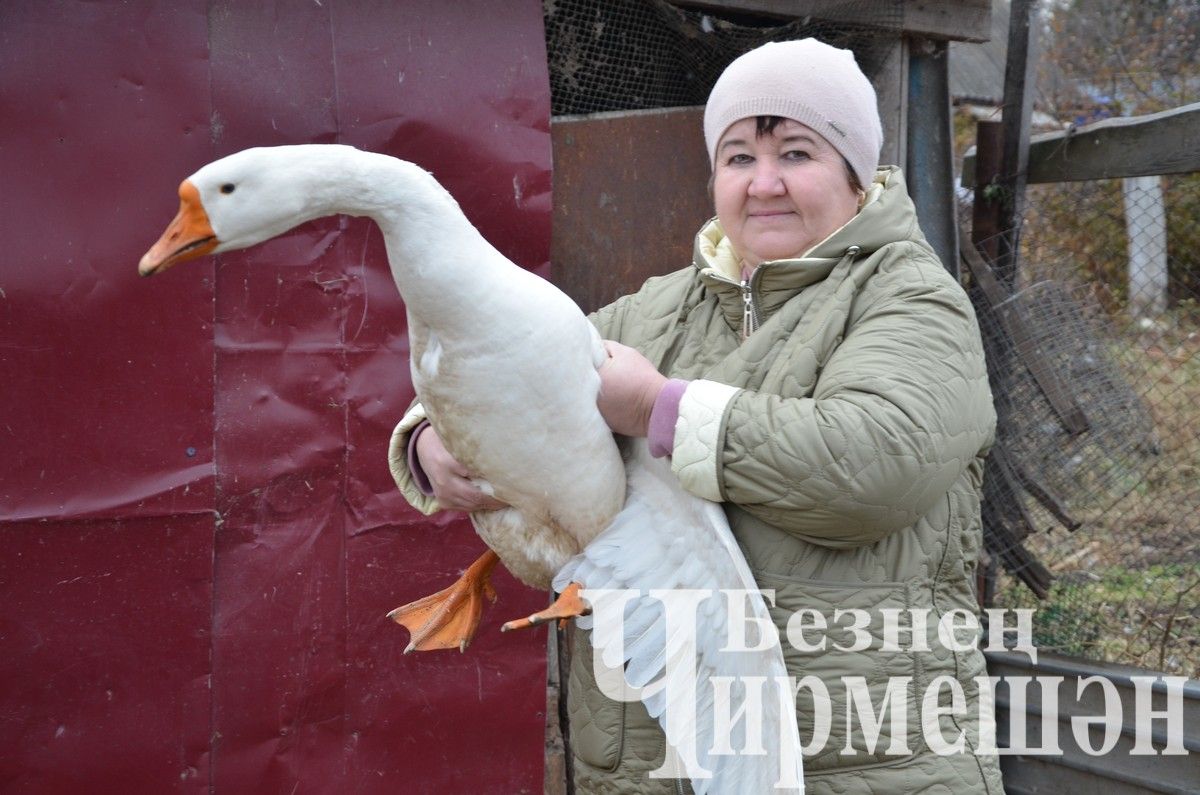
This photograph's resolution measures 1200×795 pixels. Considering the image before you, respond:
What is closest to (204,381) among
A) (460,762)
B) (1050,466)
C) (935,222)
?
(460,762)

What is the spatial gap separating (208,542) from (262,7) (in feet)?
4.85

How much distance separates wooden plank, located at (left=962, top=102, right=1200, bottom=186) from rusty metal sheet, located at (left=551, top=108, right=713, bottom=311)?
120 centimetres

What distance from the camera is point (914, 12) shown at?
403cm

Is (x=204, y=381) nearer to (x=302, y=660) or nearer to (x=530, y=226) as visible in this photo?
(x=302, y=660)

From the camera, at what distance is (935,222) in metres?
4.11

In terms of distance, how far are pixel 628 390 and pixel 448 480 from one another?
17.7 inches

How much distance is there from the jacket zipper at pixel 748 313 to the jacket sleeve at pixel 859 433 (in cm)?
26

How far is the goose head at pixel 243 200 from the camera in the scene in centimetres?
187

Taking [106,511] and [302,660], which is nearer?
[106,511]

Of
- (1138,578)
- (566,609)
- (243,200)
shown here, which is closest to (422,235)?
(243,200)

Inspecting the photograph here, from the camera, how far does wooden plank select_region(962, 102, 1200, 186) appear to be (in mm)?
3572

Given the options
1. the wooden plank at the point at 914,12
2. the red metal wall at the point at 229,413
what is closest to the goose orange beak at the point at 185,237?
the red metal wall at the point at 229,413

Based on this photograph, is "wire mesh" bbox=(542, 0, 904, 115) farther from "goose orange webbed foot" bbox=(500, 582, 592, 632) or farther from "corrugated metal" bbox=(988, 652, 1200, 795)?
"corrugated metal" bbox=(988, 652, 1200, 795)

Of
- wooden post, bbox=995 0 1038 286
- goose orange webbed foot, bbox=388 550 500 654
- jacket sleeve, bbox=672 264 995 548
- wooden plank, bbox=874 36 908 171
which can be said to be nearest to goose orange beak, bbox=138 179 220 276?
jacket sleeve, bbox=672 264 995 548
